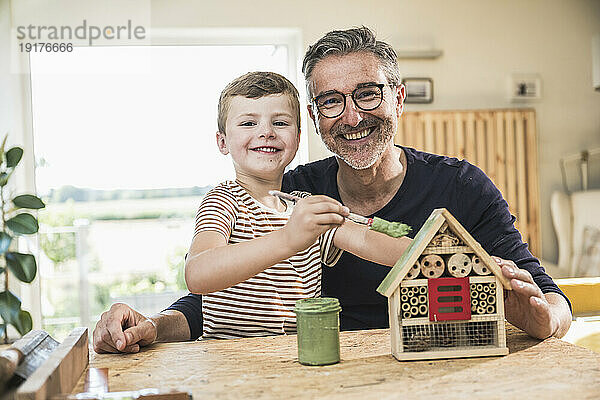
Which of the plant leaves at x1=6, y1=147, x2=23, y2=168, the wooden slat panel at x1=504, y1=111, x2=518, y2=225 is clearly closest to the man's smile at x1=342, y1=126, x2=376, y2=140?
the plant leaves at x1=6, y1=147, x2=23, y2=168

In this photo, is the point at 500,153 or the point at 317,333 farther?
the point at 500,153

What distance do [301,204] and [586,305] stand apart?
78.0 inches

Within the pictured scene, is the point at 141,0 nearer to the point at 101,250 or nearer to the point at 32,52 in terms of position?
the point at 32,52

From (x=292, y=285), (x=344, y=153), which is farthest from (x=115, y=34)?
(x=292, y=285)

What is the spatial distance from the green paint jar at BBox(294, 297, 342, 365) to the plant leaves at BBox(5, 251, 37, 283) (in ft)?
8.53

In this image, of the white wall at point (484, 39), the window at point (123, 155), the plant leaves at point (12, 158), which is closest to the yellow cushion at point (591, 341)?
the white wall at point (484, 39)

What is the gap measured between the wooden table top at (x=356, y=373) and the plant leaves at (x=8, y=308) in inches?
92.4

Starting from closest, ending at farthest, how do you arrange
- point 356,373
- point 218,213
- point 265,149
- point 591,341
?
1. point 356,373
2. point 218,213
3. point 265,149
4. point 591,341

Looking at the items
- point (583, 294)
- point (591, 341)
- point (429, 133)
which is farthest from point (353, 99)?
point (429, 133)

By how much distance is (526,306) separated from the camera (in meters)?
1.18

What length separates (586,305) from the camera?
8.66 feet

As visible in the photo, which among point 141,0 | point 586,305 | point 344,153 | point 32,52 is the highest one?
point 141,0

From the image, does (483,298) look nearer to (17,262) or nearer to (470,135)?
(17,262)

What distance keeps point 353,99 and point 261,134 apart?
34 cm
